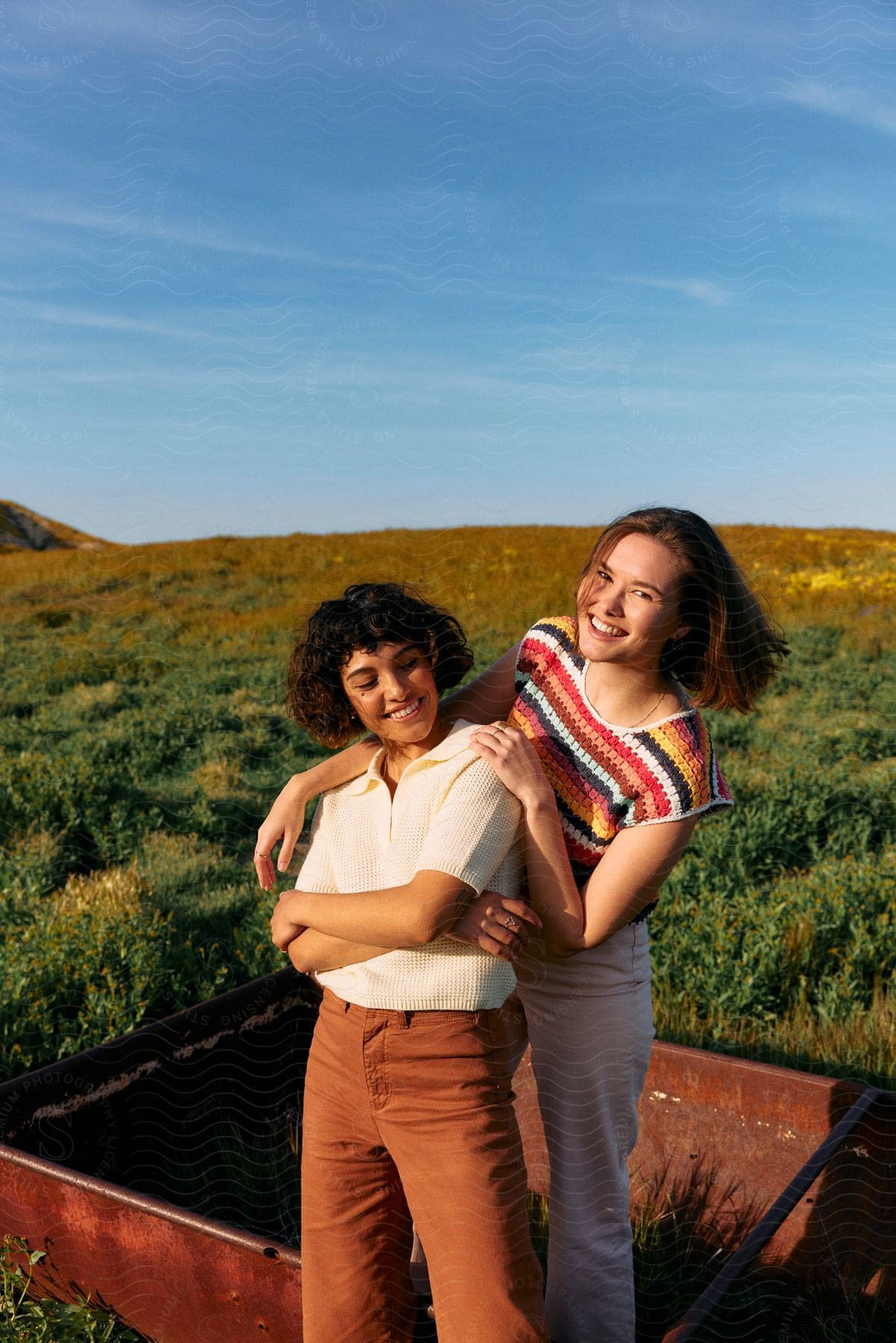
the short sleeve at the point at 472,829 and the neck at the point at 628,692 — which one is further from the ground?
the neck at the point at 628,692

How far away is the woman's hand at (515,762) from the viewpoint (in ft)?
4.75

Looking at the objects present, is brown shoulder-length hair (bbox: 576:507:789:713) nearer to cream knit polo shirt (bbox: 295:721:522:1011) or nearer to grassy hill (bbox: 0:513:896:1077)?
grassy hill (bbox: 0:513:896:1077)

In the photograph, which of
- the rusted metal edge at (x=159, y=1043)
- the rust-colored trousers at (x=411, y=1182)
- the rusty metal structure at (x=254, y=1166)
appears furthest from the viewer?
the rusted metal edge at (x=159, y=1043)

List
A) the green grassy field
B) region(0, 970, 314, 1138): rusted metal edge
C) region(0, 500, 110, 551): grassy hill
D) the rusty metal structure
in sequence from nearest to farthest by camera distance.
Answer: the rusty metal structure
region(0, 970, 314, 1138): rusted metal edge
the green grassy field
region(0, 500, 110, 551): grassy hill

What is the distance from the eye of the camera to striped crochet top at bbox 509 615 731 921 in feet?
4.94

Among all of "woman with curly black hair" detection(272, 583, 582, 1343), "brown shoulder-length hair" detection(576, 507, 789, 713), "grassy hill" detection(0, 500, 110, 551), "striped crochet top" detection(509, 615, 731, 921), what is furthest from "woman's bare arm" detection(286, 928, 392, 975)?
"grassy hill" detection(0, 500, 110, 551)

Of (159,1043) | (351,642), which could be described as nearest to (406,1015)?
Answer: (351,642)

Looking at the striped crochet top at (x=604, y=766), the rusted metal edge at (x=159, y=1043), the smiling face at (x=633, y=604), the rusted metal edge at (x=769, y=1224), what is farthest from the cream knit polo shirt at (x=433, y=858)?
the rusted metal edge at (x=159, y=1043)

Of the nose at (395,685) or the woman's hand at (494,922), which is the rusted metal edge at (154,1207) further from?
the nose at (395,685)

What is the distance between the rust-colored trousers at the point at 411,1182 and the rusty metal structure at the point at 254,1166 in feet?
0.40

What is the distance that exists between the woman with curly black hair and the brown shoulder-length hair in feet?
1.03

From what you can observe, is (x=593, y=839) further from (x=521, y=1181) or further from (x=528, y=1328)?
(x=528, y=1328)

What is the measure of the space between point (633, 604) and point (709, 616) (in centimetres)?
12

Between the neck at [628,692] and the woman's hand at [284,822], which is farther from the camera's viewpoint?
the woman's hand at [284,822]
